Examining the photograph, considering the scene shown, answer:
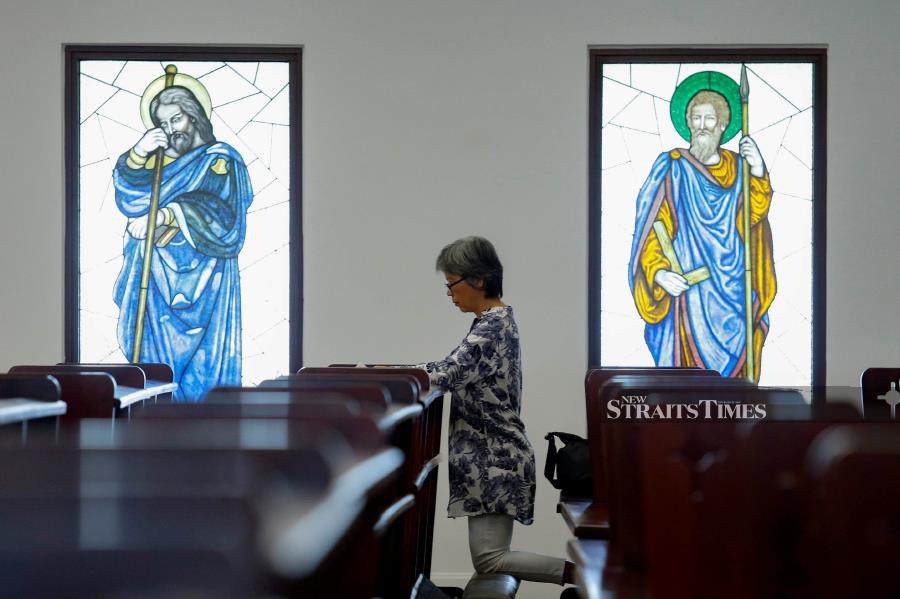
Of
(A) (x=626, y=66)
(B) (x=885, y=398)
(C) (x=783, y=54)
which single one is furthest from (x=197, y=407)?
(C) (x=783, y=54)

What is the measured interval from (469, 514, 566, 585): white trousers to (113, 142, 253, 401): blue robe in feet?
6.64

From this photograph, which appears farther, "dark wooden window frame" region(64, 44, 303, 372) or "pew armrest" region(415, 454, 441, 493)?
"dark wooden window frame" region(64, 44, 303, 372)

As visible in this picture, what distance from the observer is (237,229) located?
15.8 ft

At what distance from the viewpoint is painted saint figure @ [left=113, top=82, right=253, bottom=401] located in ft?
15.7

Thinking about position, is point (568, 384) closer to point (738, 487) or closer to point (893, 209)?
point (893, 209)

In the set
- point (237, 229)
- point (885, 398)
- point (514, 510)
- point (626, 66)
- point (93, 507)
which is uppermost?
point (626, 66)

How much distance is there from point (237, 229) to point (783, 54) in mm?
2797

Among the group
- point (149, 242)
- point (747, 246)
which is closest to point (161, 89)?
point (149, 242)

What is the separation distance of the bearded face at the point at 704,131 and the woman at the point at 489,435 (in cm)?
210

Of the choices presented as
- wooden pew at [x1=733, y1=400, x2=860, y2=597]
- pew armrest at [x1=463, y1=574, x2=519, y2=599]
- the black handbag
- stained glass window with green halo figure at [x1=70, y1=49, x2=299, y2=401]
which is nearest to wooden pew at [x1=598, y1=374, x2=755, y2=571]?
wooden pew at [x1=733, y1=400, x2=860, y2=597]

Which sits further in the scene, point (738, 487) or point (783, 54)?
point (783, 54)

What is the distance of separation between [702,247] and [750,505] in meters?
3.44
